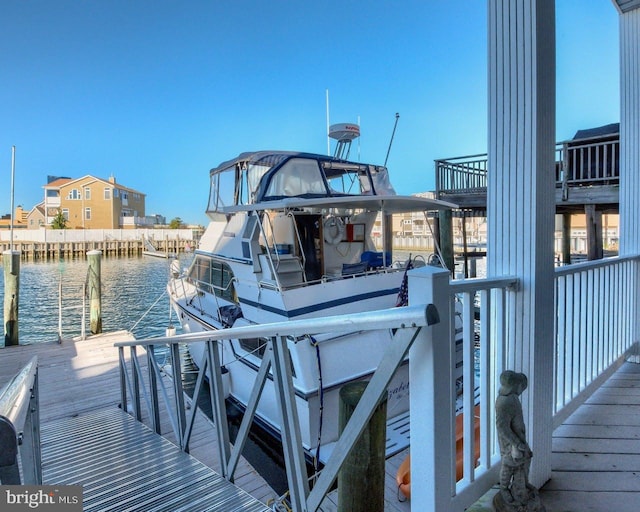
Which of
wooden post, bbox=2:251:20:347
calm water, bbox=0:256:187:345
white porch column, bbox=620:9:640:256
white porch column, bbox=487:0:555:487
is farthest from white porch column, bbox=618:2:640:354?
wooden post, bbox=2:251:20:347

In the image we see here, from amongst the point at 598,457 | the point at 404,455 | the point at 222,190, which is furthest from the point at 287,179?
the point at 598,457

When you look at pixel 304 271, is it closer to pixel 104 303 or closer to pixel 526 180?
pixel 526 180

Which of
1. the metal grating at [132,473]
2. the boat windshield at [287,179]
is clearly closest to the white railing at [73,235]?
the boat windshield at [287,179]

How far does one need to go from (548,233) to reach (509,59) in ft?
2.49

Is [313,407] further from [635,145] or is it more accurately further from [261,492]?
[635,145]

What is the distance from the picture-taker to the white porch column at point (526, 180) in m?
1.57

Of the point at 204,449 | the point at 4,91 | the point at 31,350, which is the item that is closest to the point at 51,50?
the point at 4,91

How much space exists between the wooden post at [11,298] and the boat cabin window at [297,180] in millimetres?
6169

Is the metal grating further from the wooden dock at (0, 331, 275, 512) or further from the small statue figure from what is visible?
the small statue figure

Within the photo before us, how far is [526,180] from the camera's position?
1.60 m

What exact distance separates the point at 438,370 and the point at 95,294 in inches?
343

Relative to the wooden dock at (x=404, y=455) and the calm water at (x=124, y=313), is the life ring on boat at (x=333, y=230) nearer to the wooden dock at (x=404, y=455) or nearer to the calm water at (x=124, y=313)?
the calm water at (x=124, y=313)

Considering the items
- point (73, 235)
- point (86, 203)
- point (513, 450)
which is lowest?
point (513, 450)

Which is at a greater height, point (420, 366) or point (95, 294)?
point (420, 366)
